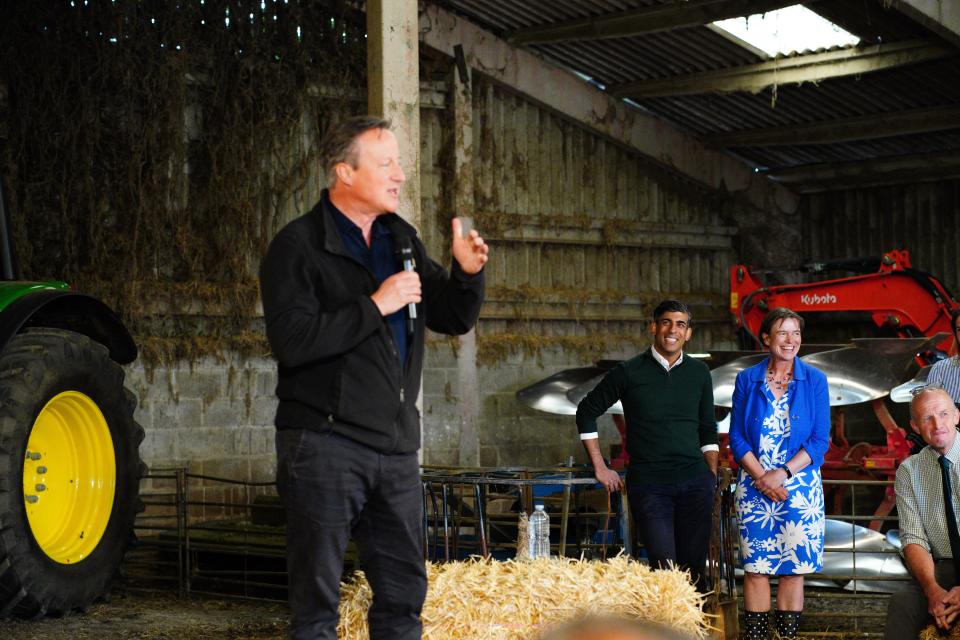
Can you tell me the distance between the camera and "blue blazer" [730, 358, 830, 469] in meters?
5.20

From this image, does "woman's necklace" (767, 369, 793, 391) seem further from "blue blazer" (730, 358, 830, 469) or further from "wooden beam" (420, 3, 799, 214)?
"wooden beam" (420, 3, 799, 214)

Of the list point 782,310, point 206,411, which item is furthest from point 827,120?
point 782,310

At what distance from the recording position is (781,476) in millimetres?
5125

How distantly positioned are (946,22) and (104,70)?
6434 mm

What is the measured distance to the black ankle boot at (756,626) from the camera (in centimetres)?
525

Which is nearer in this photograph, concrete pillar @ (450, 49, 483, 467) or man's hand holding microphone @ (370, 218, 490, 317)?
man's hand holding microphone @ (370, 218, 490, 317)

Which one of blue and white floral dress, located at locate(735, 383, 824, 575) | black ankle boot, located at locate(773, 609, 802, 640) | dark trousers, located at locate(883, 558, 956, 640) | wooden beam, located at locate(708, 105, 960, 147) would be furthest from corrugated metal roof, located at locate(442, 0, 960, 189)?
dark trousers, located at locate(883, 558, 956, 640)

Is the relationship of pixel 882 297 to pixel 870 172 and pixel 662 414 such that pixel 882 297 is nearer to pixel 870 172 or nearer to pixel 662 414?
pixel 870 172

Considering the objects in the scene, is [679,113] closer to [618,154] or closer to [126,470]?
[618,154]

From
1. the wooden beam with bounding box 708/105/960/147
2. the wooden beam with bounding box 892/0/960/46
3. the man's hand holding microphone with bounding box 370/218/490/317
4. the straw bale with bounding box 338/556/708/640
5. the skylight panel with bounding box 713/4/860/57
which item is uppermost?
the skylight panel with bounding box 713/4/860/57

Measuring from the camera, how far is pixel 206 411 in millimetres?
10836

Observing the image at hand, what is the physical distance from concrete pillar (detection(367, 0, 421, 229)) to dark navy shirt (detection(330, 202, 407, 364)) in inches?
114

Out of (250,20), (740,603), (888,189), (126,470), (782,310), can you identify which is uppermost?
(250,20)

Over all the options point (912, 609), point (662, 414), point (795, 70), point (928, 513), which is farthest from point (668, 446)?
point (795, 70)
